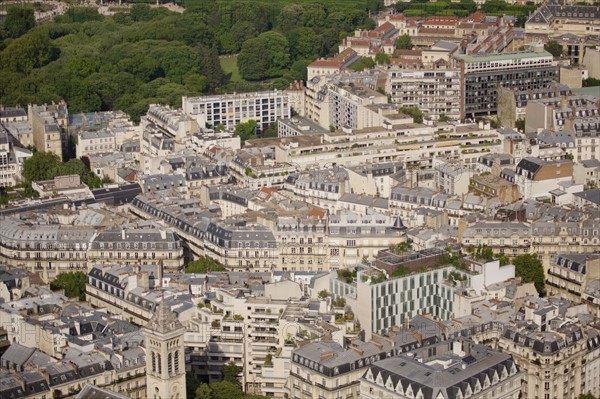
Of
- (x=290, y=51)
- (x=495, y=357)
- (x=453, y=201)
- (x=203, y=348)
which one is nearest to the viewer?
(x=495, y=357)

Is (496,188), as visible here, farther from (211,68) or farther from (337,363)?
(211,68)

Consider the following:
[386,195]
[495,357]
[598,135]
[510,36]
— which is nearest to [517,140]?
[598,135]

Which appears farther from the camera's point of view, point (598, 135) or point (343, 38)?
point (343, 38)

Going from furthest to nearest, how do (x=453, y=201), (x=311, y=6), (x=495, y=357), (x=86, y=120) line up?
(x=311, y=6), (x=86, y=120), (x=453, y=201), (x=495, y=357)

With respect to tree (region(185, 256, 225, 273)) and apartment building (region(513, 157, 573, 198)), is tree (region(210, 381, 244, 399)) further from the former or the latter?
apartment building (region(513, 157, 573, 198))

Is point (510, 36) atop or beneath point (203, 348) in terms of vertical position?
atop

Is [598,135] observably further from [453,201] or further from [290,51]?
[290,51]

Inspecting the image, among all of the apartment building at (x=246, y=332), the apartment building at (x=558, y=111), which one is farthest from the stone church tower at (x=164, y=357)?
the apartment building at (x=558, y=111)
